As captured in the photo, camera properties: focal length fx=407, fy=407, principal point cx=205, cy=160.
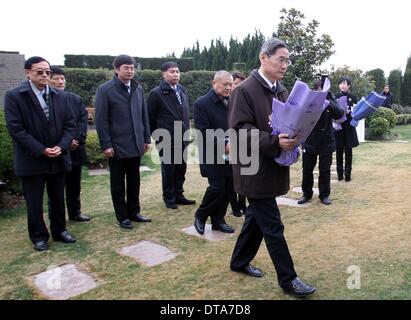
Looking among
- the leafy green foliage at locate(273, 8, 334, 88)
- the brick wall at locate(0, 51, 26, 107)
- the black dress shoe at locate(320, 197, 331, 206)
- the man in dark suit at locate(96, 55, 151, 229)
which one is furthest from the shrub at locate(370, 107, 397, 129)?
the brick wall at locate(0, 51, 26, 107)

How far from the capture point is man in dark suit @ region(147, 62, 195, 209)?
5.66 metres

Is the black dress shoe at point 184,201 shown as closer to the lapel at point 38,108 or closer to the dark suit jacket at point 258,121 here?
the lapel at point 38,108

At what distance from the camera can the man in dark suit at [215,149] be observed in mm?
4438

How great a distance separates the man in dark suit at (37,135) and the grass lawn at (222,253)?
0.46 m

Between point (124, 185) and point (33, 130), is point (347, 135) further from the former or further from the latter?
point (33, 130)

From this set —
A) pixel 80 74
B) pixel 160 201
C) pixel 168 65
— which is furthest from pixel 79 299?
pixel 80 74

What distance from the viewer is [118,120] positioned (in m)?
4.81

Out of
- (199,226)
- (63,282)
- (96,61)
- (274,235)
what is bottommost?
(63,282)

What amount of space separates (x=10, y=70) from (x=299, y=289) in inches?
267

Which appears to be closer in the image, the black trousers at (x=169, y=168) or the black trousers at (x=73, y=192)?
the black trousers at (x=73, y=192)

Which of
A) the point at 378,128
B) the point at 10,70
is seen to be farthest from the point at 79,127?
the point at 378,128

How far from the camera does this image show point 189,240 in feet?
14.3

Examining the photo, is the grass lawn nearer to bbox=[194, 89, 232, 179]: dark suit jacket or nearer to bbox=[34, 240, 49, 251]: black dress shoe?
bbox=[34, 240, 49, 251]: black dress shoe

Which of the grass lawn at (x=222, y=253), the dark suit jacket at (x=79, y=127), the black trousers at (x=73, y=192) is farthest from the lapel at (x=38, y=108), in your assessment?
the grass lawn at (x=222, y=253)
